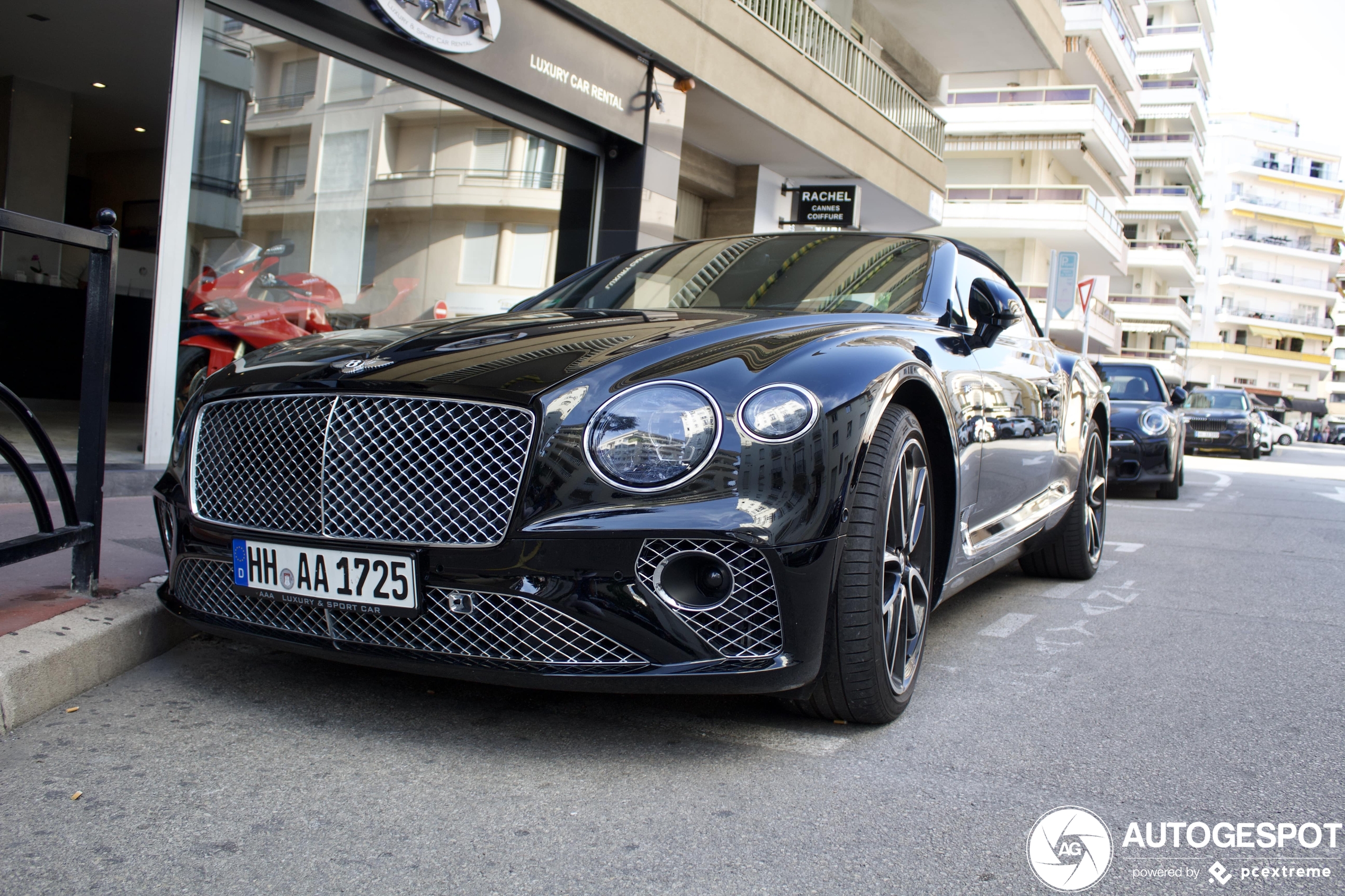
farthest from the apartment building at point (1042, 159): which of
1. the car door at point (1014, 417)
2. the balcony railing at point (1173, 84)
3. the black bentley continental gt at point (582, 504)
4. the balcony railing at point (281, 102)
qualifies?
the black bentley continental gt at point (582, 504)

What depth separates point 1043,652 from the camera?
12.1 ft

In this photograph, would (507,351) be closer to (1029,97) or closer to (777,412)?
(777,412)

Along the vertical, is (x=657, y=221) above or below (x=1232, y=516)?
above

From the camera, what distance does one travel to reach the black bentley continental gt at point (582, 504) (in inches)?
88.4

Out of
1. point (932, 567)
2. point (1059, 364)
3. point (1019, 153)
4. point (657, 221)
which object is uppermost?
point (1019, 153)

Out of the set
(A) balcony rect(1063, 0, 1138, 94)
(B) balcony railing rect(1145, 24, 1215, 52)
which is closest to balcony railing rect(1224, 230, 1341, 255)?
(B) balcony railing rect(1145, 24, 1215, 52)

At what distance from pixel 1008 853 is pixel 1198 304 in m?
91.5

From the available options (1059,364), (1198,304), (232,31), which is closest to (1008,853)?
(1059,364)

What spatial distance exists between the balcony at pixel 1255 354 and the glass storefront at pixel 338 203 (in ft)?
268

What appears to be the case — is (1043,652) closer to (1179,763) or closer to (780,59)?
(1179,763)

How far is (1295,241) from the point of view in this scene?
8344cm

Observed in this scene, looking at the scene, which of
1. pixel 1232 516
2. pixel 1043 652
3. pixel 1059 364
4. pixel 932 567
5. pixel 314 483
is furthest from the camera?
pixel 1232 516

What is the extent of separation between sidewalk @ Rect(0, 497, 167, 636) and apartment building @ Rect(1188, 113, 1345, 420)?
86433 mm

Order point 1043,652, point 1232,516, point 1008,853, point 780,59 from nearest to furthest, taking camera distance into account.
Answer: point 1008,853 < point 1043,652 < point 1232,516 < point 780,59
